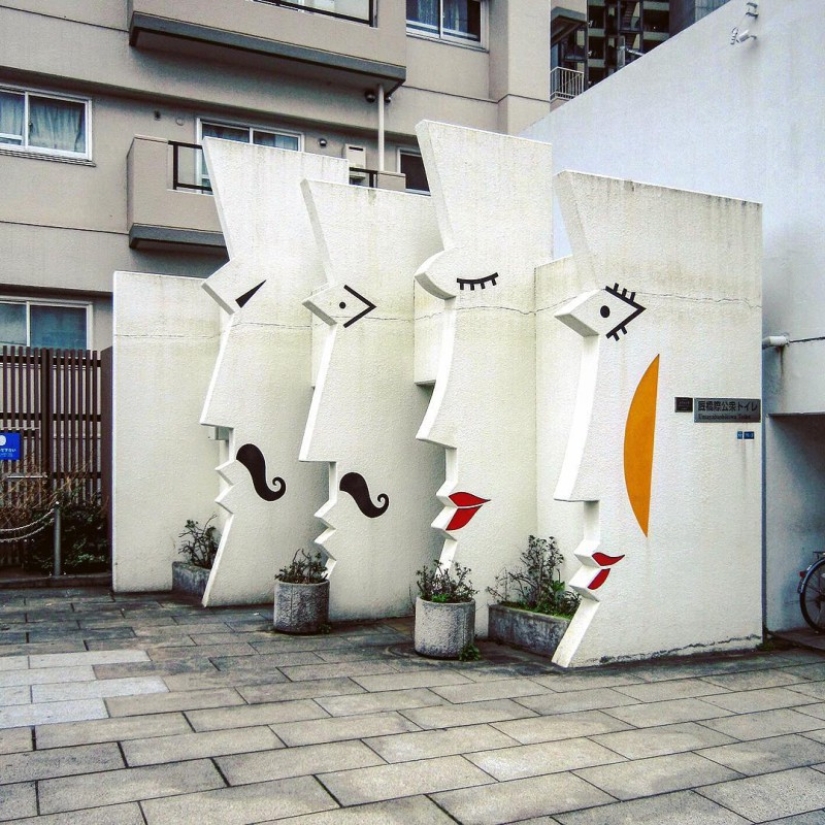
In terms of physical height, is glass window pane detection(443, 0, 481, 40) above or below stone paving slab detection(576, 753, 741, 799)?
above

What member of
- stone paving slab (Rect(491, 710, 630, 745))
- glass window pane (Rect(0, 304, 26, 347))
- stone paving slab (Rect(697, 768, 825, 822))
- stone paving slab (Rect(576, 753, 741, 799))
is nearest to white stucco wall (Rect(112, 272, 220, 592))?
glass window pane (Rect(0, 304, 26, 347))

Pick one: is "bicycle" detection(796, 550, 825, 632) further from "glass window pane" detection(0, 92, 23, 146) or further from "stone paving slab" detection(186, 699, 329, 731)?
"glass window pane" detection(0, 92, 23, 146)

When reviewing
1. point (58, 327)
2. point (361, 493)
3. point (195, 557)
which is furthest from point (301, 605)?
point (58, 327)

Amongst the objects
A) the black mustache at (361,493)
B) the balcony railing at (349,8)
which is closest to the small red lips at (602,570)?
the black mustache at (361,493)

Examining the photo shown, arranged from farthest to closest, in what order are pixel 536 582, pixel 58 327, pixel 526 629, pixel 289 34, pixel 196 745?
pixel 289 34
pixel 58 327
pixel 536 582
pixel 526 629
pixel 196 745

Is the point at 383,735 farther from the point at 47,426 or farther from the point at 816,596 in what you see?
the point at 47,426

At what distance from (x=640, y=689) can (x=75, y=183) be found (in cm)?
1357

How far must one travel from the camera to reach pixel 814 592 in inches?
416

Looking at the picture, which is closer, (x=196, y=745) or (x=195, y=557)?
(x=196, y=745)

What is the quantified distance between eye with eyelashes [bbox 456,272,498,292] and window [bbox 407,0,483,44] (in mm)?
11987

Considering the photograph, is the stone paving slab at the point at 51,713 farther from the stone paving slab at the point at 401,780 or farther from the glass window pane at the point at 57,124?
the glass window pane at the point at 57,124

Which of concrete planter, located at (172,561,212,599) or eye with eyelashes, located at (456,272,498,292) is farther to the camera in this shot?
concrete planter, located at (172,561,212,599)

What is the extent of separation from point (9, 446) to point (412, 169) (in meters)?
11.1

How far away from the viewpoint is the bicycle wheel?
10367mm
